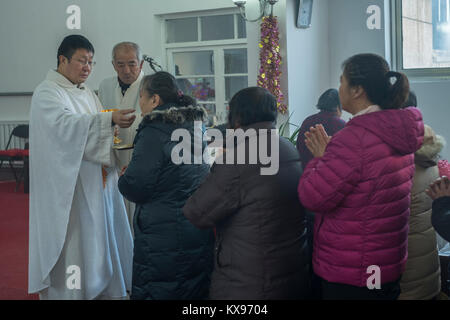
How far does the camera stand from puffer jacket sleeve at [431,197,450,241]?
2.03 meters

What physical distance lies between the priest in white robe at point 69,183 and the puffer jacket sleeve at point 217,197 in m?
1.02

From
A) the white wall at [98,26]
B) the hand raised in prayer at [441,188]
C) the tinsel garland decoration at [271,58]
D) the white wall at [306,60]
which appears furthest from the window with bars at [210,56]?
the hand raised in prayer at [441,188]

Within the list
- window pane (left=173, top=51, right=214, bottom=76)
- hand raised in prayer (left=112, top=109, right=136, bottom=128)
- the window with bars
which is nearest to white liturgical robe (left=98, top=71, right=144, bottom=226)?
hand raised in prayer (left=112, top=109, right=136, bottom=128)

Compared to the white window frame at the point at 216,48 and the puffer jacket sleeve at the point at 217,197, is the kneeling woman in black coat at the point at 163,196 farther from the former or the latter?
the white window frame at the point at 216,48

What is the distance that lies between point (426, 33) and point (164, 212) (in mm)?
3446

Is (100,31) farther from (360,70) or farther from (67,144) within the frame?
(360,70)

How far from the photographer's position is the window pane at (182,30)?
8117 mm

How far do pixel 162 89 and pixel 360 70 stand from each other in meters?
0.83

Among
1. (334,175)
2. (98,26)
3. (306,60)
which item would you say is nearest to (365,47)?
(306,60)

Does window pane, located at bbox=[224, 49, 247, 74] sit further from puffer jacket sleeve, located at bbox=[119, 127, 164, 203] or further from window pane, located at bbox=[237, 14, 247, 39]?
puffer jacket sleeve, located at bbox=[119, 127, 164, 203]

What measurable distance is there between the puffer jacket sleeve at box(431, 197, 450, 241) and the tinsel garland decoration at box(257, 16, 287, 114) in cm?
318

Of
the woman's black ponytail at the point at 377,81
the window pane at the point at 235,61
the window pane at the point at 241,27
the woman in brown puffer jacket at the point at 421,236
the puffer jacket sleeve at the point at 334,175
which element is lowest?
the woman in brown puffer jacket at the point at 421,236

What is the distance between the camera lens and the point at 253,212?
1.92 m

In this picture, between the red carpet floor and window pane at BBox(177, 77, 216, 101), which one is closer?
the red carpet floor
